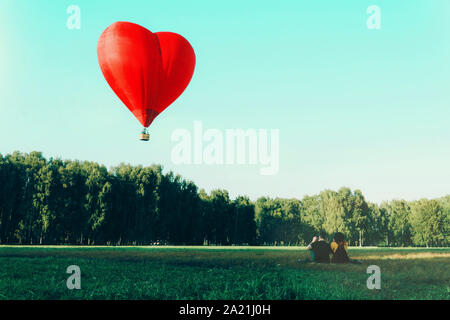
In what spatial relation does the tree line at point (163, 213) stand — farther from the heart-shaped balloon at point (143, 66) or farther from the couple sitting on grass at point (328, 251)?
the couple sitting on grass at point (328, 251)

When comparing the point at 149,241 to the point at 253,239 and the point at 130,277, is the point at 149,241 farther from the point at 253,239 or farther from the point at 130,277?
the point at 130,277

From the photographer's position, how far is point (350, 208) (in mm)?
98312

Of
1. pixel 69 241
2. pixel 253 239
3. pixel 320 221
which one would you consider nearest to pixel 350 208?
pixel 320 221

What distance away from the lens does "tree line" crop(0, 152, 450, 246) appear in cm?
6134

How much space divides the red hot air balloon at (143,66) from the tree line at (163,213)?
5096 cm

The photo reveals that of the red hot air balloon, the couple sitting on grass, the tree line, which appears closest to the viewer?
the couple sitting on grass

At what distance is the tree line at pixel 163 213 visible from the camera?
2415 inches

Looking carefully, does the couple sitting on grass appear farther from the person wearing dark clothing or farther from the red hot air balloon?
the red hot air balloon

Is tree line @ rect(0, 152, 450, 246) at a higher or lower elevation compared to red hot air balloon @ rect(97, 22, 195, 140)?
lower

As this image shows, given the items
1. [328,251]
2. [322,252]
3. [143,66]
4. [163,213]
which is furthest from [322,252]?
[163,213]

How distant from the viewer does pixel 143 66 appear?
15.1m

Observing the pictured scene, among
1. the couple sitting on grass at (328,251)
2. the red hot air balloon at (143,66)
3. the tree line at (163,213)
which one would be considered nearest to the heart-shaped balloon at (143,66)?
the red hot air balloon at (143,66)

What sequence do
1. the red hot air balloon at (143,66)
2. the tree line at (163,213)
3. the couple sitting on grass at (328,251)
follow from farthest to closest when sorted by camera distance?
the tree line at (163,213) → the red hot air balloon at (143,66) → the couple sitting on grass at (328,251)

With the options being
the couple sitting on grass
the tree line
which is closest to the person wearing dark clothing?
the couple sitting on grass
